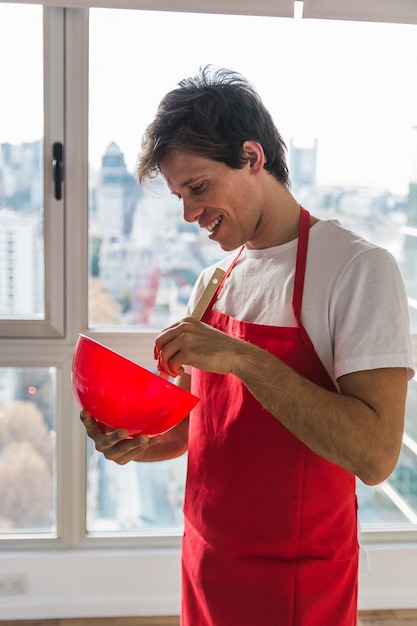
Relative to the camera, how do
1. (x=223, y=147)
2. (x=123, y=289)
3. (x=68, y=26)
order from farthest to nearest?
(x=123, y=289) < (x=68, y=26) < (x=223, y=147)

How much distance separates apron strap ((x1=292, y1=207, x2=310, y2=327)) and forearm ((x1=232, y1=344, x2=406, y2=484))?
0.11m

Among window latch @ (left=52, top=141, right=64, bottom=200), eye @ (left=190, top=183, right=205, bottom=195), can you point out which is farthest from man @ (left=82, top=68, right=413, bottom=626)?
window latch @ (left=52, top=141, right=64, bottom=200)

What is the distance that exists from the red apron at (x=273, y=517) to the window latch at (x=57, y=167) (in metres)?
1.01

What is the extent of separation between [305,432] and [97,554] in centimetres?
140

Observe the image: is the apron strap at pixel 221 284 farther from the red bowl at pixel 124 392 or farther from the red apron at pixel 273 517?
the red bowl at pixel 124 392

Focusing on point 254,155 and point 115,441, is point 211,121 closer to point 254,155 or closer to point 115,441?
point 254,155

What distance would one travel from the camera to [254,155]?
1173 mm

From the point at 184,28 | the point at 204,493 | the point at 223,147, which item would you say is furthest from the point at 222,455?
the point at 184,28

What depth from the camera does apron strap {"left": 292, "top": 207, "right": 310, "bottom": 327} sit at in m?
1.08

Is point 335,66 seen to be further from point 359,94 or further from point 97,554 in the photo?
point 97,554

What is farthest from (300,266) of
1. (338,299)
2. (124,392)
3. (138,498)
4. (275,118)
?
(138,498)

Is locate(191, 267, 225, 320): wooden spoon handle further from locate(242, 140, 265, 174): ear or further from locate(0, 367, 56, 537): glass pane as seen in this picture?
locate(0, 367, 56, 537): glass pane

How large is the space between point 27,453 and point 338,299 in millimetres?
1462

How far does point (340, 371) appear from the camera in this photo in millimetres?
1005
